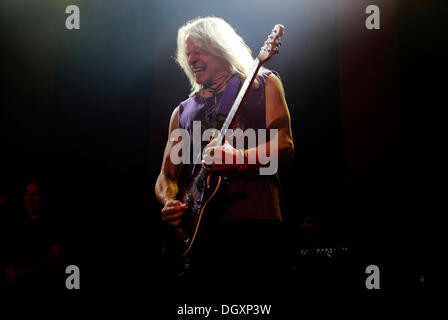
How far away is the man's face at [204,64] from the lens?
2.38m

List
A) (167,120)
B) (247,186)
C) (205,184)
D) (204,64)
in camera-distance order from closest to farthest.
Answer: (205,184)
(247,186)
(204,64)
(167,120)

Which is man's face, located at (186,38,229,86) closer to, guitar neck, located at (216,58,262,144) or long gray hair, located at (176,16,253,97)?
long gray hair, located at (176,16,253,97)

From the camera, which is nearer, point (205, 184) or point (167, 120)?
point (205, 184)

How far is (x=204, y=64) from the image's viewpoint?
2.42m

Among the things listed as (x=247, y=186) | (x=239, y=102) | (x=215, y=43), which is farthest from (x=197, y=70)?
(x=247, y=186)

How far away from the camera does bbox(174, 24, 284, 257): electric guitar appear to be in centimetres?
193
